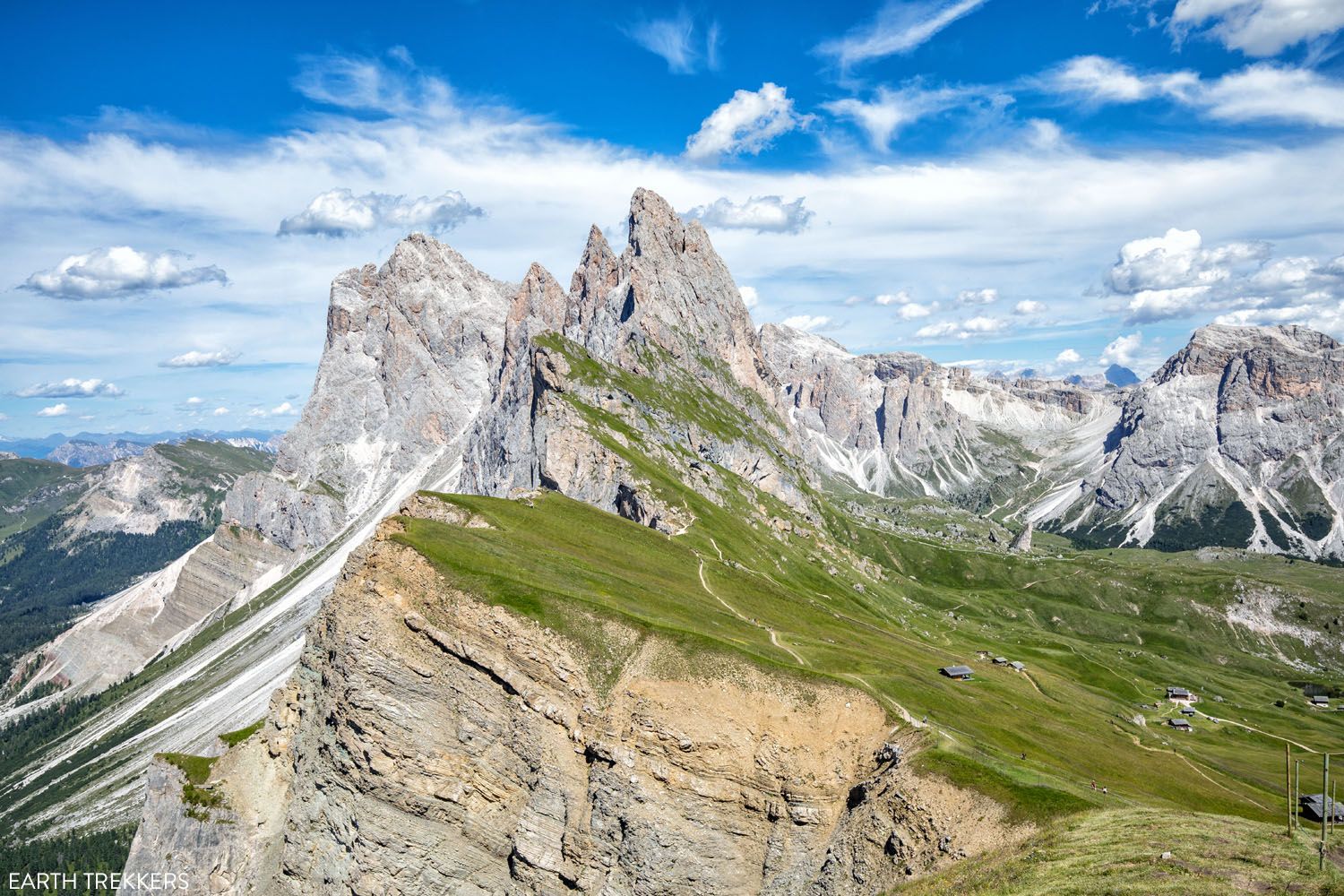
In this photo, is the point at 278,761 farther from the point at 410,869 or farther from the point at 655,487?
the point at 655,487

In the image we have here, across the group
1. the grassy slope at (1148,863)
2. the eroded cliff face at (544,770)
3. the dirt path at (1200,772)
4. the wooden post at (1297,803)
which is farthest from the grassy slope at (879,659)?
the wooden post at (1297,803)

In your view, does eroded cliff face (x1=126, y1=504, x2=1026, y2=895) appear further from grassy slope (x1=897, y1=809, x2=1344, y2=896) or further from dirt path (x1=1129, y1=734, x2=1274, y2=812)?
dirt path (x1=1129, y1=734, x2=1274, y2=812)

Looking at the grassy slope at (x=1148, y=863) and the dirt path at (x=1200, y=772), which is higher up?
the grassy slope at (x=1148, y=863)

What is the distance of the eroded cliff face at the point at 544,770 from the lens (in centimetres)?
6372

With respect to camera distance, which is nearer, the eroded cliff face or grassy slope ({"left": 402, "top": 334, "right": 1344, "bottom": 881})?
the eroded cliff face

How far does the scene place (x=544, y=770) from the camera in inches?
2638

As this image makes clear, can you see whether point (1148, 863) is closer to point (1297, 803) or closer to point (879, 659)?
point (1297, 803)

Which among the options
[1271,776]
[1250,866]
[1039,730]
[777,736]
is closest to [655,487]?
[1039,730]

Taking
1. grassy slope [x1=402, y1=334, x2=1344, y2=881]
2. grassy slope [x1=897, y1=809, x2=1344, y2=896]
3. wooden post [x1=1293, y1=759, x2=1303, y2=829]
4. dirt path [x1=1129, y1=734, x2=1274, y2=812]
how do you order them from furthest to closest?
1. dirt path [x1=1129, y1=734, x2=1274, y2=812]
2. grassy slope [x1=402, y1=334, x2=1344, y2=881]
3. wooden post [x1=1293, y1=759, x2=1303, y2=829]
4. grassy slope [x1=897, y1=809, x2=1344, y2=896]

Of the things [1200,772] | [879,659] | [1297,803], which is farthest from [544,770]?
[1200,772]

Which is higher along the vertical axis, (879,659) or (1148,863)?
(1148,863)

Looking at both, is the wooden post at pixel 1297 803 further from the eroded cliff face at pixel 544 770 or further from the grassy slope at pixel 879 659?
the eroded cliff face at pixel 544 770

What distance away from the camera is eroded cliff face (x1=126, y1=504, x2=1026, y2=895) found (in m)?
63.7

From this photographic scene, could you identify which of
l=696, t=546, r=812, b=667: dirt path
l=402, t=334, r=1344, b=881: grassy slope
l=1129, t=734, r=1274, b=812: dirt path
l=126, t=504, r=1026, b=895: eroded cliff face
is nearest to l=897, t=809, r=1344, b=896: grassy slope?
l=402, t=334, r=1344, b=881: grassy slope
